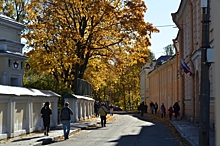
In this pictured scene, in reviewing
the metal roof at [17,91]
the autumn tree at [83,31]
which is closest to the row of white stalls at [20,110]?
the metal roof at [17,91]

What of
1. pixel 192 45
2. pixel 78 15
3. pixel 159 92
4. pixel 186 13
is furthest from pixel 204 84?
pixel 159 92

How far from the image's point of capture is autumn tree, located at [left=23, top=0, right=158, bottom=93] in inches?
1351

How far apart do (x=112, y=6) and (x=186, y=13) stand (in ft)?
18.7

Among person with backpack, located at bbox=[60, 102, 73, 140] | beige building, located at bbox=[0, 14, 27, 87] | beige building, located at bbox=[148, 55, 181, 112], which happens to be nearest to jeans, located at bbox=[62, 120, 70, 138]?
person with backpack, located at bbox=[60, 102, 73, 140]

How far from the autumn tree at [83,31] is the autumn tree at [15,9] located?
590 cm

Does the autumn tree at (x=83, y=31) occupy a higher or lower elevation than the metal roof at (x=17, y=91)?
higher

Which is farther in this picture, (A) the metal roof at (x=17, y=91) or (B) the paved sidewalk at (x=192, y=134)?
(A) the metal roof at (x=17, y=91)

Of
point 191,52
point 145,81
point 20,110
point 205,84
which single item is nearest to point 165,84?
point 191,52

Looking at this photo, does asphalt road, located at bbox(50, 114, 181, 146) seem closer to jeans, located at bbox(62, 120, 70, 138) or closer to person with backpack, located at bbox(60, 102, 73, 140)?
jeans, located at bbox(62, 120, 70, 138)

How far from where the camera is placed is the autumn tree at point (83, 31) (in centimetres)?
3431

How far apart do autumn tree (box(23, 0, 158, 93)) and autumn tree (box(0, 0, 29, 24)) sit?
5896mm

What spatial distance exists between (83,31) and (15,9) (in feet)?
30.8

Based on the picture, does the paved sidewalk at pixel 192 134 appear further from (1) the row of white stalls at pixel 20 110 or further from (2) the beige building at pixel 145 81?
(2) the beige building at pixel 145 81

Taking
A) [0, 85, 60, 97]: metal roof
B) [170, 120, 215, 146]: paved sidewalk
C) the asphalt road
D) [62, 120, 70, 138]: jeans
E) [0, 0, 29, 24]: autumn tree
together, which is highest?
[0, 0, 29, 24]: autumn tree
